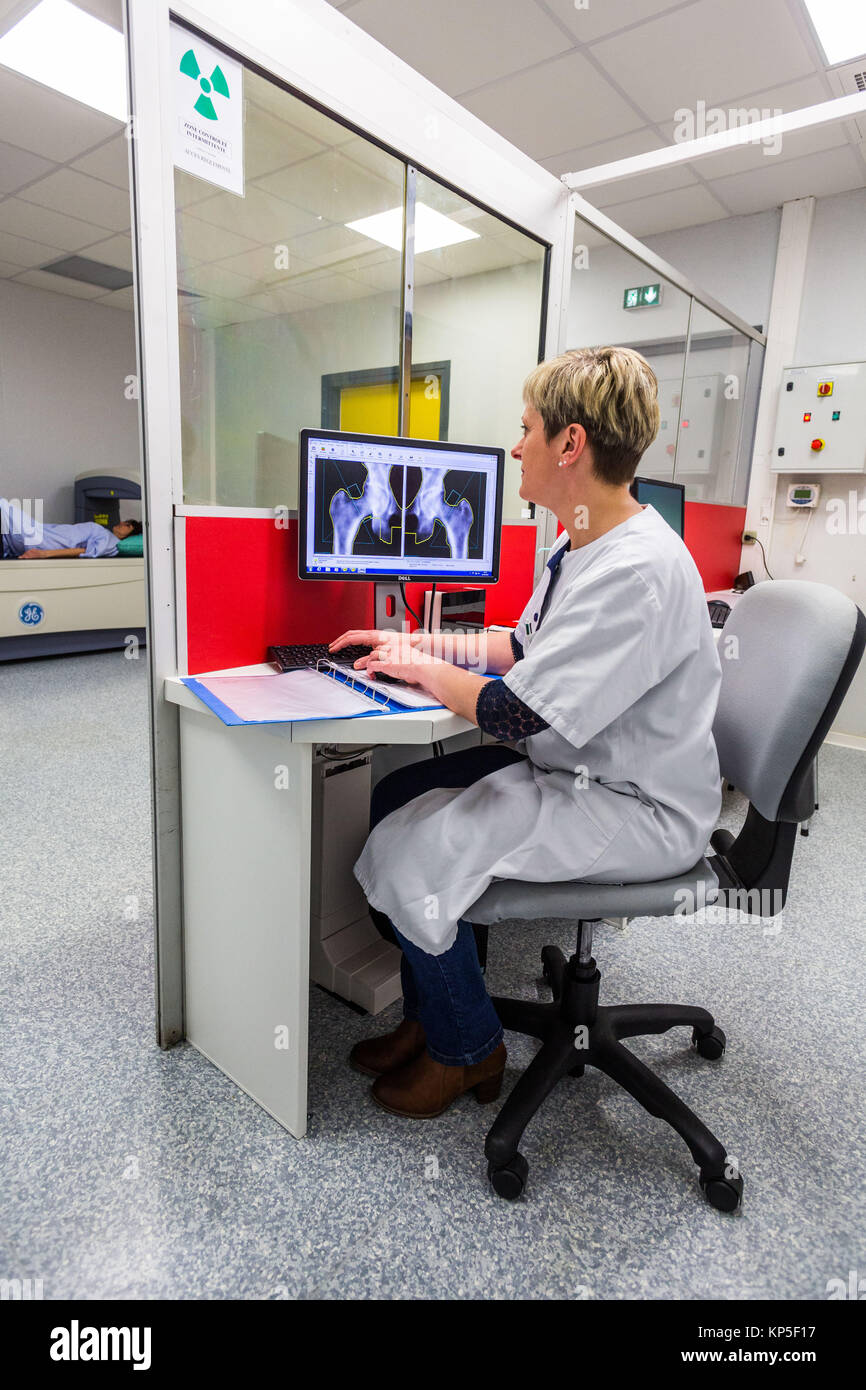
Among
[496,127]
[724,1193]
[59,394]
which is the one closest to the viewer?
[724,1193]

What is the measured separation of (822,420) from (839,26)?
4.88 ft

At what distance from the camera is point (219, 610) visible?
1351mm

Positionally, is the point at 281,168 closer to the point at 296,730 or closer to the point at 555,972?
the point at 296,730

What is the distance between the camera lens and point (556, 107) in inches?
112

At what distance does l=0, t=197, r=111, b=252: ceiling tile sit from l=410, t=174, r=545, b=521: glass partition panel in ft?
10.2

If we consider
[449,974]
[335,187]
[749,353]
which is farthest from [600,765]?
Result: [749,353]

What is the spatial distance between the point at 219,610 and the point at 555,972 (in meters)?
0.98

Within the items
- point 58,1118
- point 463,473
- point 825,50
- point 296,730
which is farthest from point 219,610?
point 825,50

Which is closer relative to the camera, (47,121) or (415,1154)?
(415,1154)

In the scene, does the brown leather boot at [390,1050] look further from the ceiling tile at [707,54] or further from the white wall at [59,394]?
the white wall at [59,394]

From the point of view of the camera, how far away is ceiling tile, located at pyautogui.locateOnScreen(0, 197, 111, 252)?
409 centimetres

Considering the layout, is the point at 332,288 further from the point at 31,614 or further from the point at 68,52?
the point at 31,614

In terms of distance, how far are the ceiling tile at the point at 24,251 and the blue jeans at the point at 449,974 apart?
4923mm
